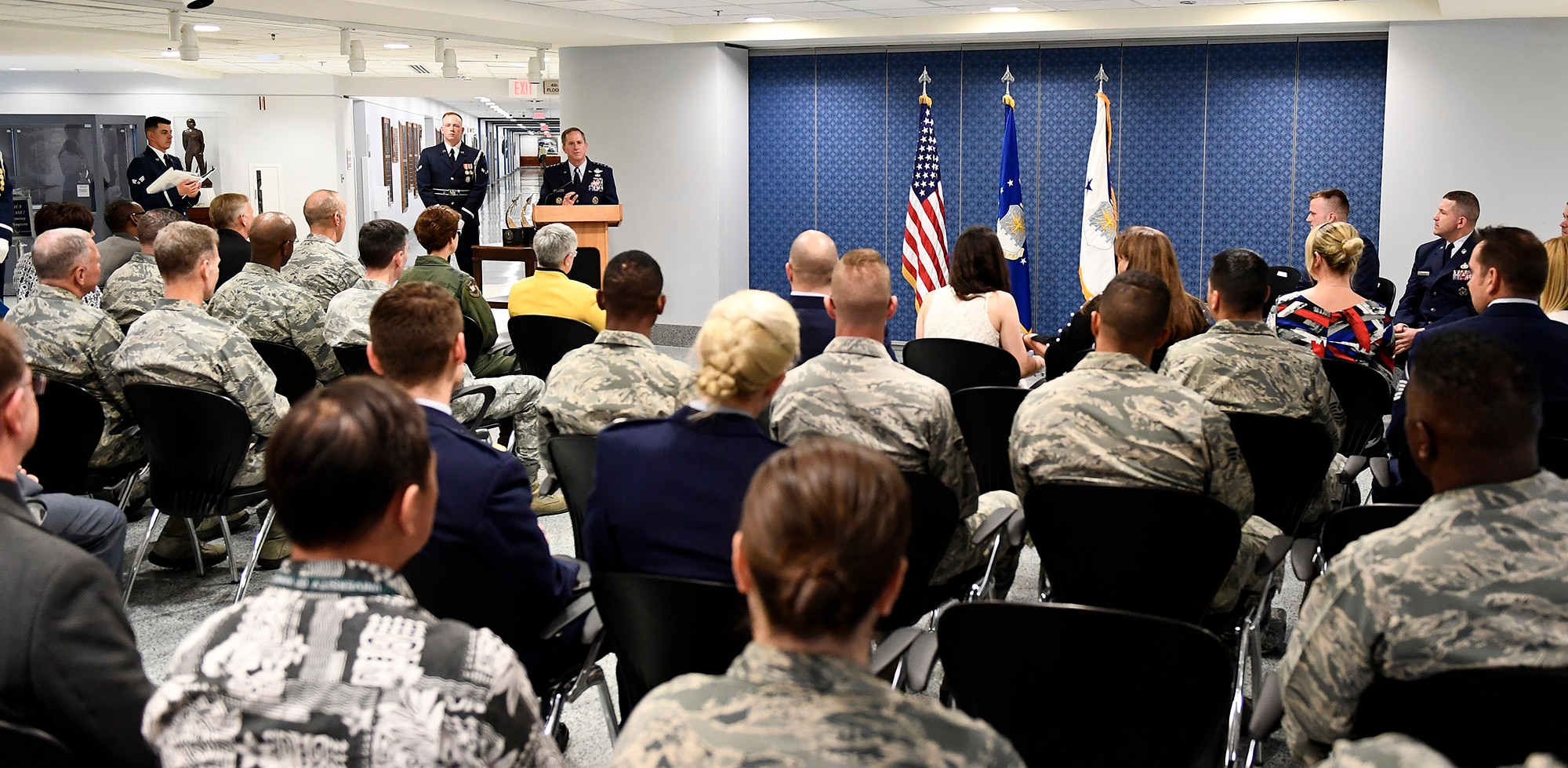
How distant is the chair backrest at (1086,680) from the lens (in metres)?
1.90

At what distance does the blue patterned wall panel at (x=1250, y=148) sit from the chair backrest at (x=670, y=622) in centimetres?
869

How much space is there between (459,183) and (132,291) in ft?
17.5

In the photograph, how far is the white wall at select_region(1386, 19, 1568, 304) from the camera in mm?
8516

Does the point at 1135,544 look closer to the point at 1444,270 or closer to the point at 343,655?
the point at 343,655

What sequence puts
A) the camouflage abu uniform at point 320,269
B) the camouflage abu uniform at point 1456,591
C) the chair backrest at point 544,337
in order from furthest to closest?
1. the camouflage abu uniform at point 320,269
2. the chair backrest at point 544,337
3. the camouflage abu uniform at point 1456,591

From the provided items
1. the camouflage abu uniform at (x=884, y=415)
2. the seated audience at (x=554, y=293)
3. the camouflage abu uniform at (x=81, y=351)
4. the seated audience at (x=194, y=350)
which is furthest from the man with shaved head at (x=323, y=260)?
the camouflage abu uniform at (x=884, y=415)

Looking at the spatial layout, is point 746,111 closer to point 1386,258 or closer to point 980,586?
point 1386,258

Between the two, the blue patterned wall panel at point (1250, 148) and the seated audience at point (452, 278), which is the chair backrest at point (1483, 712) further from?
the blue patterned wall panel at point (1250, 148)

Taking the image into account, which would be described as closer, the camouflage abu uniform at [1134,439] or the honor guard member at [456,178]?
the camouflage abu uniform at [1134,439]

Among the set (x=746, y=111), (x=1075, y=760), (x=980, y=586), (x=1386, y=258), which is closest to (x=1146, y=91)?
(x=1386, y=258)

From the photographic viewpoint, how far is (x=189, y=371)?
4094mm

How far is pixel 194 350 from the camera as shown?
411 centimetres

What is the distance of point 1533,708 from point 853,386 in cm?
177

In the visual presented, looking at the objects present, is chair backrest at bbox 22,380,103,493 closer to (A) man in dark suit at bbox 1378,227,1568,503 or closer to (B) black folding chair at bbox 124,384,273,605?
(B) black folding chair at bbox 124,384,273,605
